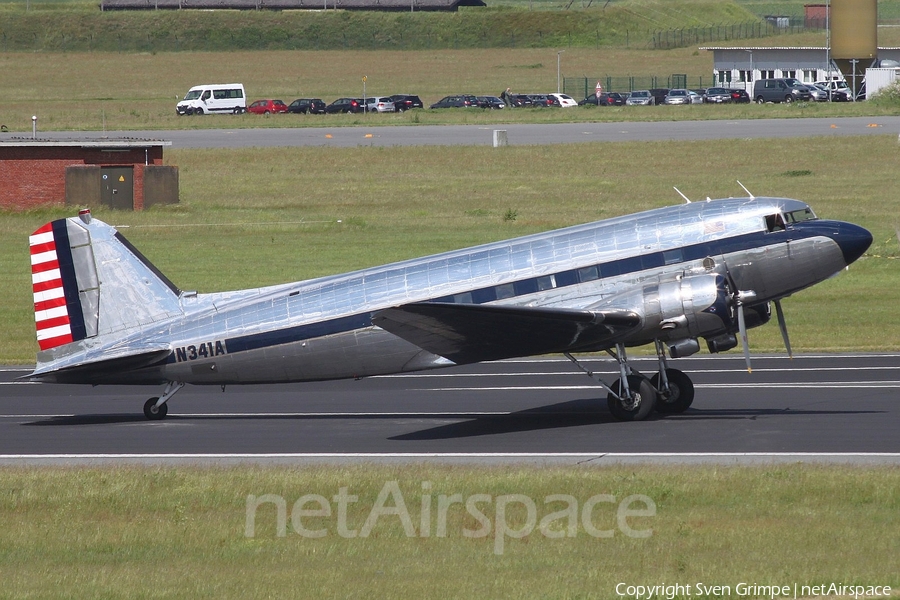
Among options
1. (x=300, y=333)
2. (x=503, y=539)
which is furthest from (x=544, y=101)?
(x=503, y=539)

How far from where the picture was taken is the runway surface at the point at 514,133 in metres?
73.8

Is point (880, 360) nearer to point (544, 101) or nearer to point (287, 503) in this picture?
point (287, 503)

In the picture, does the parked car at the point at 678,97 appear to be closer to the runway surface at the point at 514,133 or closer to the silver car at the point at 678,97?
the silver car at the point at 678,97

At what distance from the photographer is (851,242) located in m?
19.9

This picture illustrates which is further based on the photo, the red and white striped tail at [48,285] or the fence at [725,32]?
the fence at [725,32]

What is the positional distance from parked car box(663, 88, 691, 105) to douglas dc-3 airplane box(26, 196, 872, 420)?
81258 mm

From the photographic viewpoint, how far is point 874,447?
57.7 ft

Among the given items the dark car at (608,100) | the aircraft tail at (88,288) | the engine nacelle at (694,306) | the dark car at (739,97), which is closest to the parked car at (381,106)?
the dark car at (608,100)

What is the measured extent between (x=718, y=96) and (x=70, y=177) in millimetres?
63588

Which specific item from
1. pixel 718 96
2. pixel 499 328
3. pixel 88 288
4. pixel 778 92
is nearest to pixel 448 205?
pixel 88 288

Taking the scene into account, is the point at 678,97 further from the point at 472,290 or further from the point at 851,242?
the point at 472,290

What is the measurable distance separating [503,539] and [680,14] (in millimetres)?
180525

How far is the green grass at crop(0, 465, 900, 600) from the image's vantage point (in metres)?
12.0

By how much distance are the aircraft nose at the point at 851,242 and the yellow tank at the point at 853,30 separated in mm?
92597
